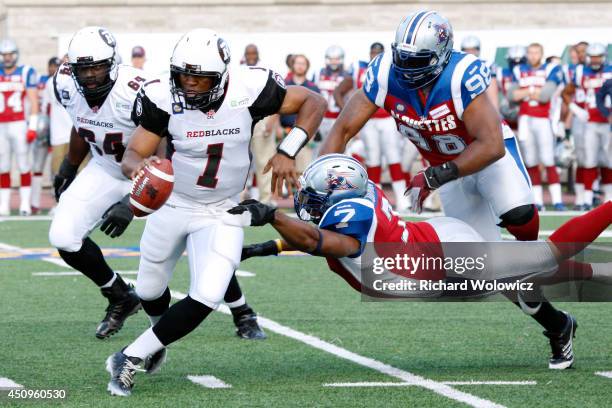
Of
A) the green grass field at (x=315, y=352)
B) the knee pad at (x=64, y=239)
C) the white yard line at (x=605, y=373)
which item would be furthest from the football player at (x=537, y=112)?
the white yard line at (x=605, y=373)

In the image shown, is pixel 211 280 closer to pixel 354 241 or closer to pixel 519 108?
pixel 354 241

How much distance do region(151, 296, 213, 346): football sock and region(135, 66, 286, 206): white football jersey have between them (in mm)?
625

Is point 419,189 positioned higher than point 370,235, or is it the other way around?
point 419,189

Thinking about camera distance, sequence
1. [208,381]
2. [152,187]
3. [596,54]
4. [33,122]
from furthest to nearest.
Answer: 1. [33,122]
2. [596,54]
3. [208,381]
4. [152,187]

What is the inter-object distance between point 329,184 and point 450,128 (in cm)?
89

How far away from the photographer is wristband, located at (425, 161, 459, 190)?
580 cm

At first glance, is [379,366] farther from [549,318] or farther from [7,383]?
[7,383]

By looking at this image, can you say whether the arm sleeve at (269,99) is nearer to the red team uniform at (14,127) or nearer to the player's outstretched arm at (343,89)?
the player's outstretched arm at (343,89)

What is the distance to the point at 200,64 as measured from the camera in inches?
216

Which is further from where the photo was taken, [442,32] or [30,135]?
[30,135]

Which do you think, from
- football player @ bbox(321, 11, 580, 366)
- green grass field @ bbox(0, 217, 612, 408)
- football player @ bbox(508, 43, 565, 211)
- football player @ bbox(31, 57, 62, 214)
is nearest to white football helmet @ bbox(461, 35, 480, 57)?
football player @ bbox(508, 43, 565, 211)

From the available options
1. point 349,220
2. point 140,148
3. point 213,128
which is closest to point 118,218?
point 140,148

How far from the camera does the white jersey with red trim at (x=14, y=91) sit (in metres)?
14.4

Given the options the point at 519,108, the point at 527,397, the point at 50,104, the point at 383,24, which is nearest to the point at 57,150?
the point at 50,104
